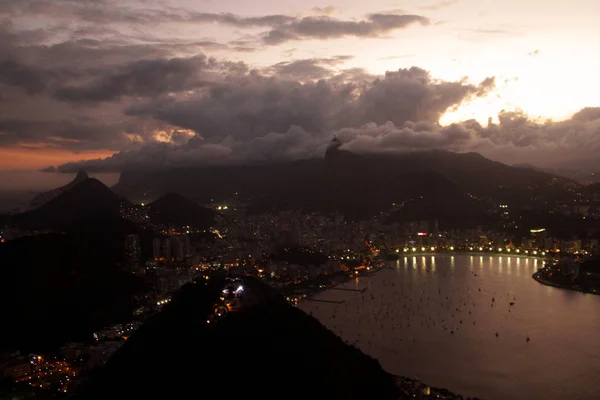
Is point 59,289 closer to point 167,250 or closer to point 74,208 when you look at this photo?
point 167,250

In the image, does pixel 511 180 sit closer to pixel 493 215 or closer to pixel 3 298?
pixel 493 215

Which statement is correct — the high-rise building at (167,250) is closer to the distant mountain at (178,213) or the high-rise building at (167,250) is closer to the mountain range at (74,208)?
the mountain range at (74,208)

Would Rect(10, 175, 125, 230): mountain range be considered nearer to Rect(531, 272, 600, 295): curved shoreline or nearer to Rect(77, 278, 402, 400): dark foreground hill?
Rect(77, 278, 402, 400): dark foreground hill

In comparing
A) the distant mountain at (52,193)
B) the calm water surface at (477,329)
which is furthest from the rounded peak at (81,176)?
the calm water surface at (477,329)

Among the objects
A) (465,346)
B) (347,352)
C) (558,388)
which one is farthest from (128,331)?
(558,388)

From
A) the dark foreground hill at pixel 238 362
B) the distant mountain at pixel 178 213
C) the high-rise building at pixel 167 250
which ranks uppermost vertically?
the distant mountain at pixel 178 213

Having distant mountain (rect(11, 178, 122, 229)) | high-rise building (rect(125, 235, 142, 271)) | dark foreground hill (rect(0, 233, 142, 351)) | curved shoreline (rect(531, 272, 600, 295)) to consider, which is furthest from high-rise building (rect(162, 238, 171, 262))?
curved shoreline (rect(531, 272, 600, 295))
